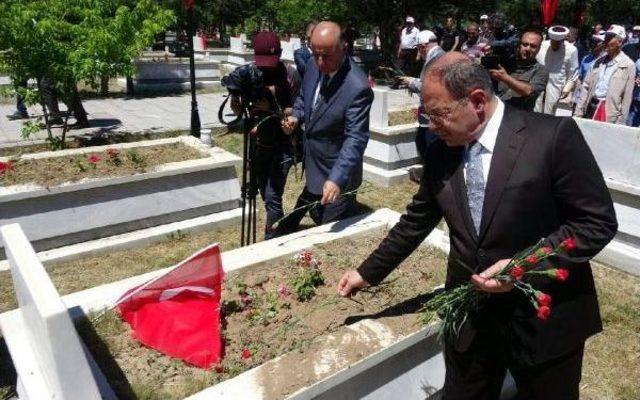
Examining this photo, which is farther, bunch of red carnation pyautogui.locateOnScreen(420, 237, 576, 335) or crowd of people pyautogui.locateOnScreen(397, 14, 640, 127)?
crowd of people pyautogui.locateOnScreen(397, 14, 640, 127)

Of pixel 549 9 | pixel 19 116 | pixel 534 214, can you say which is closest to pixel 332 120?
pixel 534 214

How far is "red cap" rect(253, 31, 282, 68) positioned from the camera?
3887 mm

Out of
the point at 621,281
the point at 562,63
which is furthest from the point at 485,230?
the point at 562,63

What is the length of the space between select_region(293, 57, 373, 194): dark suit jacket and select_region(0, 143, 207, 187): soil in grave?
2075mm

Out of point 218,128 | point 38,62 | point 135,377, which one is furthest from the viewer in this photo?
point 218,128

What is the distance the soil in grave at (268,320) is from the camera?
7.68 feet

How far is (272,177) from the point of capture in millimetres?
4586

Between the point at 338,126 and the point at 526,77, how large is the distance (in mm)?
2556

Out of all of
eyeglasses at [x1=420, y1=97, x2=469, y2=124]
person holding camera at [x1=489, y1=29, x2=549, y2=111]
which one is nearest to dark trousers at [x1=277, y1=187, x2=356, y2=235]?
eyeglasses at [x1=420, y1=97, x2=469, y2=124]

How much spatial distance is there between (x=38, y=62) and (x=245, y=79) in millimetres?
4337

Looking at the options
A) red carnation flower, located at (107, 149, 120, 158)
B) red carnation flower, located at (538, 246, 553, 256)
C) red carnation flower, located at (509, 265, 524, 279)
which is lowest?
red carnation flower, located at (107, 149, 120, 158)

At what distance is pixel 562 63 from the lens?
715 centimetres

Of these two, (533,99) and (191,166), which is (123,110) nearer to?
(191,166)

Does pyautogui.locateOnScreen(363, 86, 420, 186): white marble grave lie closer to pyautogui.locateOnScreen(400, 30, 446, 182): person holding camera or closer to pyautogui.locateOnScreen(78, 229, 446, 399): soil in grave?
pyautogui.locateOnScreen(400, 30, 446, 182): person holding camera
